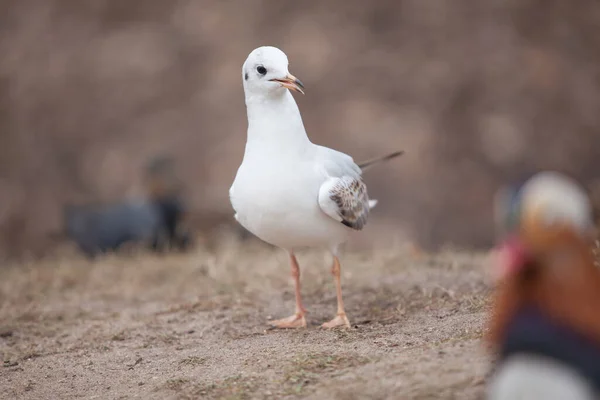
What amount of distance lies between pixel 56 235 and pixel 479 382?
770cm

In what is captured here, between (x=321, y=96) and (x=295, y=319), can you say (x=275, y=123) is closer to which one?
(x=295, y=319)

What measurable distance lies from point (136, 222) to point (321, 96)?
412 cm

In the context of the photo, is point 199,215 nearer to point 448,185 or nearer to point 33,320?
point 448,185

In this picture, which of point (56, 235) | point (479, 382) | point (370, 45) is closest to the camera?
point (479, 382)

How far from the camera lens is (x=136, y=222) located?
31.3 feet

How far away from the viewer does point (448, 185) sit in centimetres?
1109

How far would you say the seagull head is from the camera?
4527mm

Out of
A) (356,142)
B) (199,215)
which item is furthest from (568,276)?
(356,142)

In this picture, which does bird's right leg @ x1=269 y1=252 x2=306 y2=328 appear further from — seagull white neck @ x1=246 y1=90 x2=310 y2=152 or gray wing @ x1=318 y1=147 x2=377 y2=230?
seagull white neck @ x1=246 y1=90 x2=310 y2=152

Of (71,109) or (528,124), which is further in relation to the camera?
(71,109)

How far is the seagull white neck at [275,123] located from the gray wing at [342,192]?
0.21 metres

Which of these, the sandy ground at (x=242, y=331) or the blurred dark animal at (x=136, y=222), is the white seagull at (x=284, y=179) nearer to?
the sandy ground at (x=242, y=331)

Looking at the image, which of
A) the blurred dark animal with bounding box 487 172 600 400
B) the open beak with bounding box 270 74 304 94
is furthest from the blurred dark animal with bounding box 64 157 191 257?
the blurred dark animal with bounding box 487 172 600 400

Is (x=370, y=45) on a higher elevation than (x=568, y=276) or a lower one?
higher
